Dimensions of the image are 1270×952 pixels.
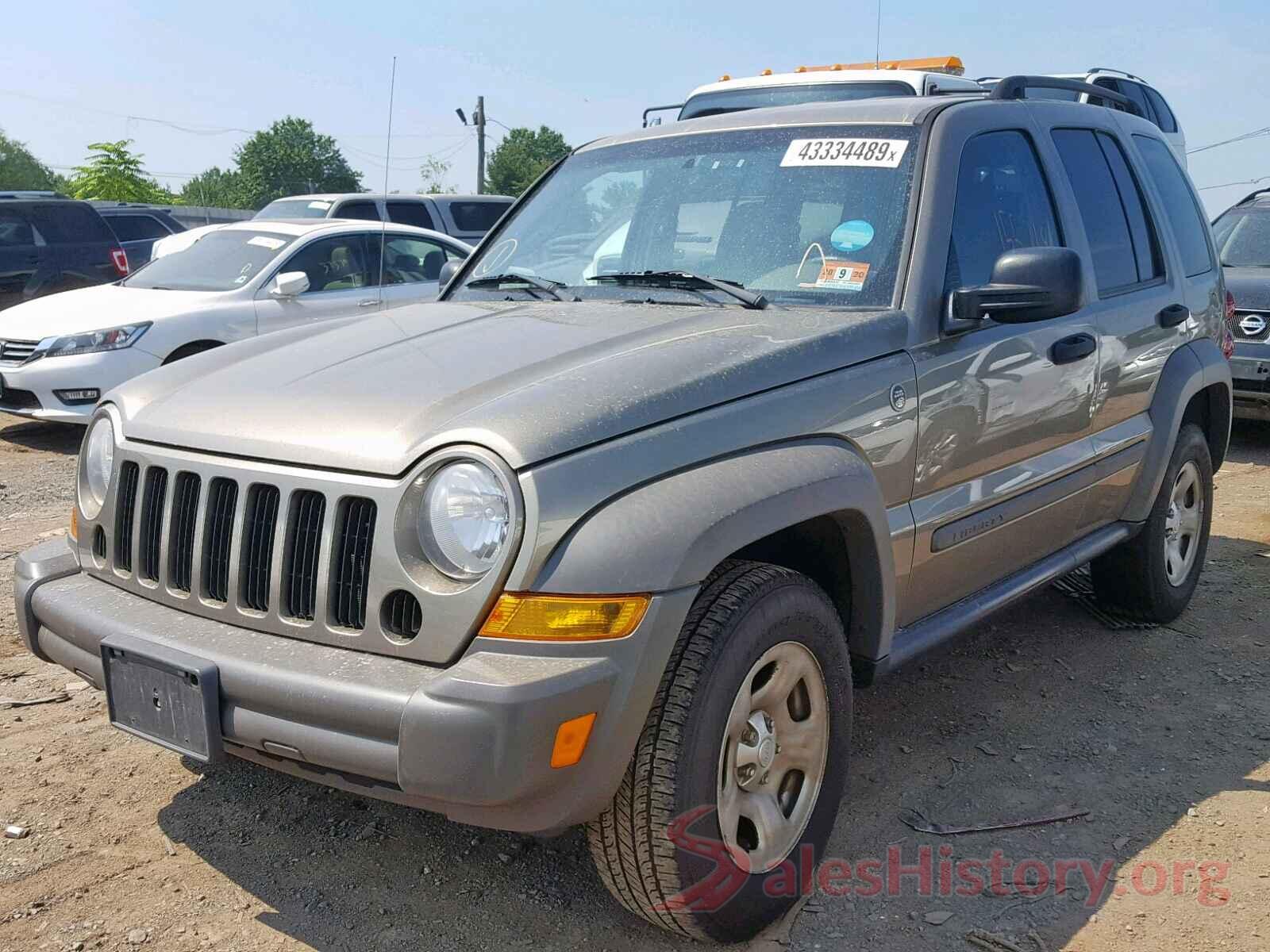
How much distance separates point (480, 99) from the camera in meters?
25.4

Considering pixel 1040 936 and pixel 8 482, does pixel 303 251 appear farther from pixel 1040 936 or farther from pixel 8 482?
pixel 1040 936

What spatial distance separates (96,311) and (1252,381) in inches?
323

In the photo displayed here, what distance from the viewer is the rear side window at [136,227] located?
16.7 metres

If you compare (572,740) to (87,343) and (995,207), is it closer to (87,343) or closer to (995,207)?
(995,207)

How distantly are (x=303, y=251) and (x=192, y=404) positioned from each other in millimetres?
6498

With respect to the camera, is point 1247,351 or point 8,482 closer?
point 8,482

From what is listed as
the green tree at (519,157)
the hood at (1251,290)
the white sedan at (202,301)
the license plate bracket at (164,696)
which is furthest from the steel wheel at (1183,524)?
Answer: the green tree at (519,157)

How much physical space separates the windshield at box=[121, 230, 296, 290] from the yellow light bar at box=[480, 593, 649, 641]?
7.17 meters

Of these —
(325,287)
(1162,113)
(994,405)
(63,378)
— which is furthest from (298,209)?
(994,405)

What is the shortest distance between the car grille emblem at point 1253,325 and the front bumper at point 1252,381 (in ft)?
0.28

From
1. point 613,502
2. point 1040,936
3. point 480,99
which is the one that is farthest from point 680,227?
point 480,99

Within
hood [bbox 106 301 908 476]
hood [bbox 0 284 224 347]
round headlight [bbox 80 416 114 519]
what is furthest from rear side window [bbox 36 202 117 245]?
round headlight [bbox 80 416 114 519]

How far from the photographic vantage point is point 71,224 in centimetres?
1185

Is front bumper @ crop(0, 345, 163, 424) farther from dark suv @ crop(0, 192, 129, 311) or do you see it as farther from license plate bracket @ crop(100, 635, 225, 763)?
license plate bracket @ crop(100, 635, 225, 763)
